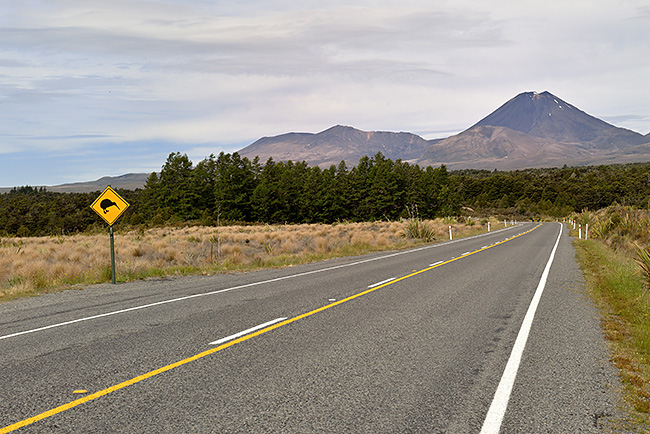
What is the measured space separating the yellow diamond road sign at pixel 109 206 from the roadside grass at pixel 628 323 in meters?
11.2

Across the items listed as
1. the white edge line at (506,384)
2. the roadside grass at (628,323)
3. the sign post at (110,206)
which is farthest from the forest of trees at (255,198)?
the white edge line at (506,384)

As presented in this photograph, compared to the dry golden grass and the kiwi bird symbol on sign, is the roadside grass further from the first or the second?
the kiwi bird symbol on sign

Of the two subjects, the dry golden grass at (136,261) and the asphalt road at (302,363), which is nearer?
the asphalt road at (302,363)

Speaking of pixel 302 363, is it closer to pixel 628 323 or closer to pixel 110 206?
pixel 628 323

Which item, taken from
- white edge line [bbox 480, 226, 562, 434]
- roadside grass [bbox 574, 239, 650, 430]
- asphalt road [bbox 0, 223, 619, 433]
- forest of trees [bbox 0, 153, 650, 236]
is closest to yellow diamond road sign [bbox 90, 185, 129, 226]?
asphalt road [bbox 0, 223, 619, 433]

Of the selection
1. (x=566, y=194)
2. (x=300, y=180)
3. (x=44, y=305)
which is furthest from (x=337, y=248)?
(x=566, y=194)

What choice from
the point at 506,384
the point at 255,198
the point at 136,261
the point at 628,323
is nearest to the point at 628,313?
the point at 628,323

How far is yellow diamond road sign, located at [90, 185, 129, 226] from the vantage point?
12.7 m

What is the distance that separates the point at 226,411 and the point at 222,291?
23.1 ft

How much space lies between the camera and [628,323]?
25.3ft

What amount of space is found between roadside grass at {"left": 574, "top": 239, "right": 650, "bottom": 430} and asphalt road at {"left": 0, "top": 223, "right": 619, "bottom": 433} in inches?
7.5

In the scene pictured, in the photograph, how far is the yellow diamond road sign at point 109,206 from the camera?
1273 centimetres

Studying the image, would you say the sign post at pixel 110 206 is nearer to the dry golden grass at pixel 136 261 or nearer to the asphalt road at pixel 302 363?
the dry golden grass at pixel 136 261

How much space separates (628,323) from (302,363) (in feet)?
18.2
